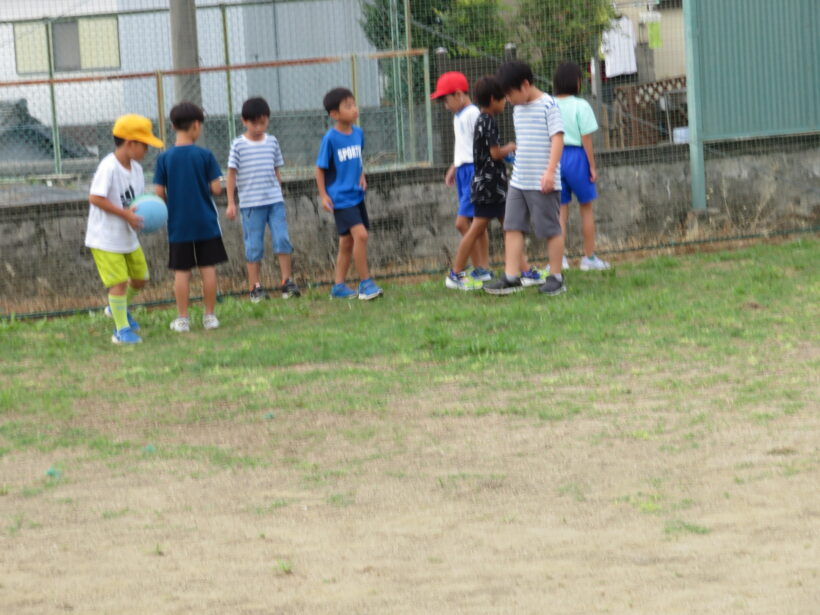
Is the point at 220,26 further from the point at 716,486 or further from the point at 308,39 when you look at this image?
the point at 716,486

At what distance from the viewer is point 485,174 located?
9844mm

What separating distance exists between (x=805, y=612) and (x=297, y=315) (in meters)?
6.41

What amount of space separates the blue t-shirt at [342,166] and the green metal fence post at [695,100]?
3468 mm

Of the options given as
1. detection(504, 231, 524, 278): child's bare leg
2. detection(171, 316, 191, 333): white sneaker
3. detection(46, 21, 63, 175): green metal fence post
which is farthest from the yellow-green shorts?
detection(46, 21, 63, 175): green metal fence post

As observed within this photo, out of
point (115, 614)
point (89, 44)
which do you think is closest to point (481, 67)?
point (89, 44)

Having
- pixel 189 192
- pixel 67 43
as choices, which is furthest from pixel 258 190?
pixel 67 43

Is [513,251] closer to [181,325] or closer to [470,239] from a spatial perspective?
[470,239]

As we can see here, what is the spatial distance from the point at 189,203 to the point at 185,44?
11.2 feet

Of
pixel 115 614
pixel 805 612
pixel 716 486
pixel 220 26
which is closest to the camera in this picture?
pixel 805 612

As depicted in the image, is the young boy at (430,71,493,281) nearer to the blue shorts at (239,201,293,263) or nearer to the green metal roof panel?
the blue shorts at (239,201,293,263)

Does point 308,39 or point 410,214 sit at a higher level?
point 308,39

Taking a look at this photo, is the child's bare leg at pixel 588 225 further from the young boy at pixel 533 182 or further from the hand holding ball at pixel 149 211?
the hand holding ball at pixel 149 211

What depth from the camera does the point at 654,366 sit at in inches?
267

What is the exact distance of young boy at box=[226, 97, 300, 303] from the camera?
10.2 meters
